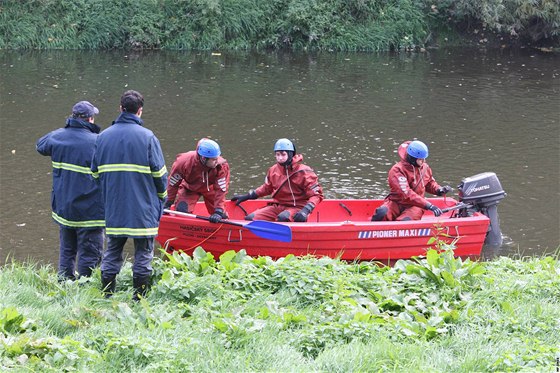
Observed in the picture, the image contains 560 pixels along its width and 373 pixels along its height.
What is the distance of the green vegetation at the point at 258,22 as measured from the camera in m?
25.7

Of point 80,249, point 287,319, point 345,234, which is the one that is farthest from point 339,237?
point 287,319

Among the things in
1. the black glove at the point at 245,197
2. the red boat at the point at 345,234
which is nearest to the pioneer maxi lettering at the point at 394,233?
the red boat at the point at 345,234

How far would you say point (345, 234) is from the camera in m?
10.4

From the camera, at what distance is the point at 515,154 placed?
15.9 m

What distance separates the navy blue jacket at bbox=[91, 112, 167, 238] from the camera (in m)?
7.09

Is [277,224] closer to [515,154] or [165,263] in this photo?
[165,263]

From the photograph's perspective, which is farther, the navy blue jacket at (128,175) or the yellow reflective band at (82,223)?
the yellow reflective band at (82,223)

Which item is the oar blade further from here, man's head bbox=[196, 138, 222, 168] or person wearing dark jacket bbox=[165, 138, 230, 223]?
man's head bbox=[196, 138, 222, 168]

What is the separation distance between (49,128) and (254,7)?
11226mm

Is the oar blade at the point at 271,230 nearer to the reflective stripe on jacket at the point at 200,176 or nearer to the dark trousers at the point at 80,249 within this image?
the reflective stripe on jacket at the point at 200,176

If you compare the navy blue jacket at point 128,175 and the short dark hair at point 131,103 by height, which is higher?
the short dark hair at point 131,103

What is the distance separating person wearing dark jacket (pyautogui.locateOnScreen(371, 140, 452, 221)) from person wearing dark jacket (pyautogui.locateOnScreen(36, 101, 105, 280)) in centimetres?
443

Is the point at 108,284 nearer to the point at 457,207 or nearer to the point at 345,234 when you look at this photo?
the point at 345,234

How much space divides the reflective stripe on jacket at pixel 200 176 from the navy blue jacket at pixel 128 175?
138 inches
